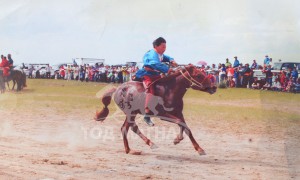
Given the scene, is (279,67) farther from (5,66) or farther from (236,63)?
(5,66)

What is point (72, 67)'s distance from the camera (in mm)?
39719

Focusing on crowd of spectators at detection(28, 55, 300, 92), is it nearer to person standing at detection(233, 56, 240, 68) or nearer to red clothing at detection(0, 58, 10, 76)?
person standing at detection(233, 56, 240, 68)

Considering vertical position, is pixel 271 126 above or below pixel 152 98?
below

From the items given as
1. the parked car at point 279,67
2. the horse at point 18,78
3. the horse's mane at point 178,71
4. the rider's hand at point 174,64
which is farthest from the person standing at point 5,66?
the horse's mane at point 178,71

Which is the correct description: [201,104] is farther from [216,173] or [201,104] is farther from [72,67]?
[72,67]

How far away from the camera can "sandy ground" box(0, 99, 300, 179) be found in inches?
323

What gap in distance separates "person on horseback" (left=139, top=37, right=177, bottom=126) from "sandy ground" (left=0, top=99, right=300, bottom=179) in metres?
1.34

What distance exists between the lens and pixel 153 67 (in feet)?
31.8

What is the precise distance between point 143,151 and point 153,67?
1.93 metres

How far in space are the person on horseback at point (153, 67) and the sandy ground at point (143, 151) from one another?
1343mm

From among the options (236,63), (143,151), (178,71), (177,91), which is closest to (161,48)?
(178,71)

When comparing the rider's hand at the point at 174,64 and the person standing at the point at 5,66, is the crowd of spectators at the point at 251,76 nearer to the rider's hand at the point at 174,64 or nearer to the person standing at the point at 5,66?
the person standing at the point at 5,66

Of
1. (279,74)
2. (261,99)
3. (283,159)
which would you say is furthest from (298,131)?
(279,74)

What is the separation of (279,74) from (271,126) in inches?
469
